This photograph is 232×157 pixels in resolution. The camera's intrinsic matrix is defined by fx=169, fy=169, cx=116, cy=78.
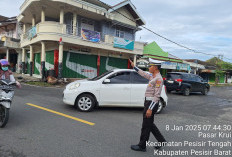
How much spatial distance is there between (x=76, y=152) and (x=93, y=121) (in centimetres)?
185

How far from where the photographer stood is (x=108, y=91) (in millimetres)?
6082

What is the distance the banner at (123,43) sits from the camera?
17875 millimetres

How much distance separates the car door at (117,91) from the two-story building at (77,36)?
9.36 meters

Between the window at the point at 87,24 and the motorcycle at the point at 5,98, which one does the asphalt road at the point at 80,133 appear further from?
the window at the point at 87,24

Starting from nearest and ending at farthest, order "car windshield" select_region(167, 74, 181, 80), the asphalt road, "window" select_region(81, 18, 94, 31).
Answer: the asphalt road < "car windshield" select_region(167, 74, 181, 80) < "window" select_region(81, 18, 94, 31)

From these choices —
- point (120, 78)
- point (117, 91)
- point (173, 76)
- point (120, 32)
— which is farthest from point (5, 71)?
point (120, 32)

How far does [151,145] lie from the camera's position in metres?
3.74

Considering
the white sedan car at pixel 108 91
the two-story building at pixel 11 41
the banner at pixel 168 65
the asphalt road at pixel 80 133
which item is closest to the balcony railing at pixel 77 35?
the two-story building at pixel 11 41

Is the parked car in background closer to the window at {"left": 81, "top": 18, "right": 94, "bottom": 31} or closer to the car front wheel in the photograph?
the car front wheel

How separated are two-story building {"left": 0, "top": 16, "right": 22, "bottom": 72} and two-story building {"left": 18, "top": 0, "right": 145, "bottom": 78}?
2734mm

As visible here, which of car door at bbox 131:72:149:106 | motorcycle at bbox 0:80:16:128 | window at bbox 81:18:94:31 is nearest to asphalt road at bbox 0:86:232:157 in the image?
motorcycle at bbox 0:80:16:128

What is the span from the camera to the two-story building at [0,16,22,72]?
2184 centimetres

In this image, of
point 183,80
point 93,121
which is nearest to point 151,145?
point 93,121

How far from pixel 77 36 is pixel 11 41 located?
12.2m
